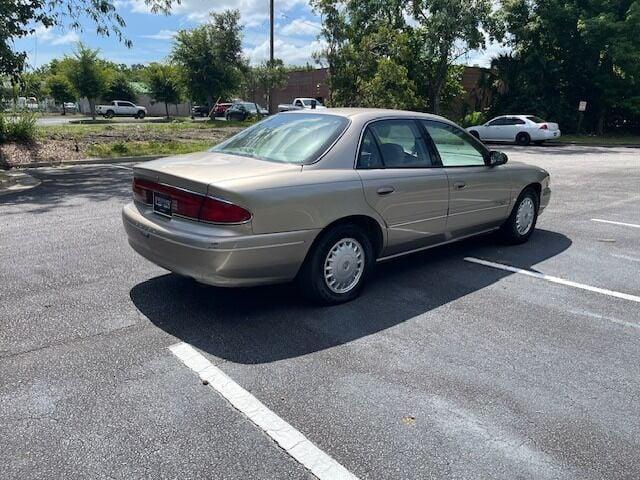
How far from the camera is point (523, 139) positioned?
85.5ft

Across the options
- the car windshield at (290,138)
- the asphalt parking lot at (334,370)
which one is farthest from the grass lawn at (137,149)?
the car windshield at (290,138)

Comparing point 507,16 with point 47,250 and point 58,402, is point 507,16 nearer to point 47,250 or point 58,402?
point 47,250

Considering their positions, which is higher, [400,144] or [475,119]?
[475,119]

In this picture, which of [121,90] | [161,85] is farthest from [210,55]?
[121,90]

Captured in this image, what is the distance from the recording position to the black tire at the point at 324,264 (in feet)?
13.8

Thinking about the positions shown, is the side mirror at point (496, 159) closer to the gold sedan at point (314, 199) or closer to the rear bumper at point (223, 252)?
the gold sedan at point (314, 199)

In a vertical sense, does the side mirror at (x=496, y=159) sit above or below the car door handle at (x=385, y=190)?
above

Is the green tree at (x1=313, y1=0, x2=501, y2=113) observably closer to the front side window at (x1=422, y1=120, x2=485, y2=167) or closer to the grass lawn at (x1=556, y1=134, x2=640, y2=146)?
the grass lawn at (x1=556, y1=134, x2=640, y2=146)

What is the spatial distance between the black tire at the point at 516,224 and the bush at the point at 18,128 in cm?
1373

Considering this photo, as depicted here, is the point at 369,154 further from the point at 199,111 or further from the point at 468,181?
the point at 199,111

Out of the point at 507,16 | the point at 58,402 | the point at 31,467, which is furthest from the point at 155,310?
the point at 507,16

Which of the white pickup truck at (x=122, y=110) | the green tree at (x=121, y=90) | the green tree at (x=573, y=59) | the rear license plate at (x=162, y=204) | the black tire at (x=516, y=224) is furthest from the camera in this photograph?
the green tree at (x=121, y=90)

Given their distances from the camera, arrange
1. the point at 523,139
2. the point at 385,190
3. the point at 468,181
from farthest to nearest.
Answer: the point at 523,139 < the point at 468,181 < the point at 385,190

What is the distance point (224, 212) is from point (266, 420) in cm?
151
